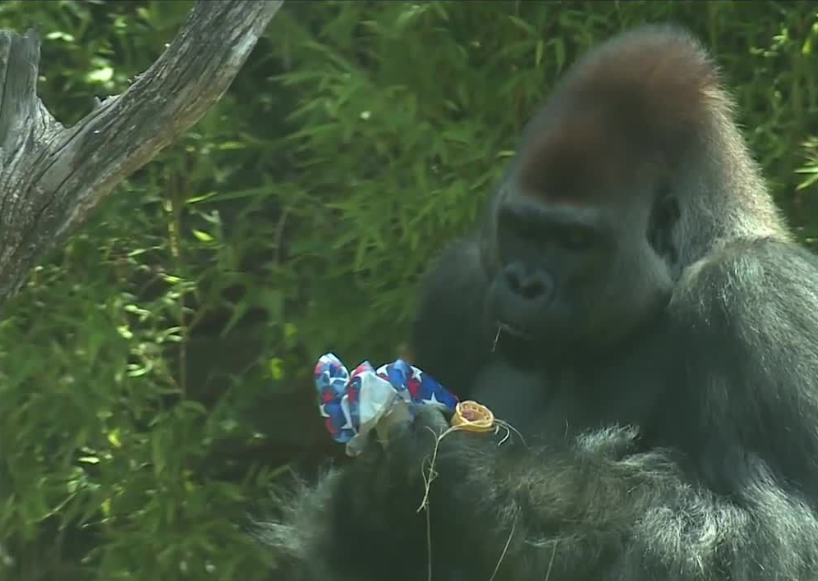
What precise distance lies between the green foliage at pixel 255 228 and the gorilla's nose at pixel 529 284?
1.05 meters

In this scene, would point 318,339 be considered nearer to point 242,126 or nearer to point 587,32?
point 242,126

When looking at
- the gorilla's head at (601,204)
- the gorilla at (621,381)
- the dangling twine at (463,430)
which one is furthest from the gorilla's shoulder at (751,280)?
the dangling twine at (463,430)

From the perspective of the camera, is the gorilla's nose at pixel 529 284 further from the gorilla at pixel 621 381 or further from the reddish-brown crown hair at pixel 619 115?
the reddish-brown crown hair at pixel 619 115

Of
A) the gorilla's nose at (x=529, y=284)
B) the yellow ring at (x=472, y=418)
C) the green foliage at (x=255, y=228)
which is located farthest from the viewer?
the green foliage at (x=255, y=228)

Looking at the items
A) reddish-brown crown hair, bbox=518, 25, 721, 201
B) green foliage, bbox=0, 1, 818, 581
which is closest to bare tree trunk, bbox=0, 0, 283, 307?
reddish-brown crown hair, bbox=518, 25, 721, 201

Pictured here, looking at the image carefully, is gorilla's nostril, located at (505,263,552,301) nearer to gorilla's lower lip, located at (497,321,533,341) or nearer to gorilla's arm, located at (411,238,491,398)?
gorilla's lower lip, located at (497,321,533,341)

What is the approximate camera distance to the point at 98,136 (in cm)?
318

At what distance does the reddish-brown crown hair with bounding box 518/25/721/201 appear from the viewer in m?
3.33

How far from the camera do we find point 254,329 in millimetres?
5152

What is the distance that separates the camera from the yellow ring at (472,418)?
3.16m

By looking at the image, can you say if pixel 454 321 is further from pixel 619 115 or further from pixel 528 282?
pixel 619 115

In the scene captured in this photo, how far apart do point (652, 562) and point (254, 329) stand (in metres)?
2.34

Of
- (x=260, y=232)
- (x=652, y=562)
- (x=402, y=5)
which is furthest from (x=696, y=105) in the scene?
(x=260, y=232)

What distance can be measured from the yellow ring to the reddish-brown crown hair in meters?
0.48
